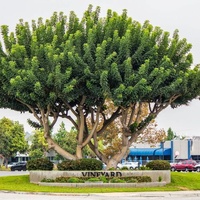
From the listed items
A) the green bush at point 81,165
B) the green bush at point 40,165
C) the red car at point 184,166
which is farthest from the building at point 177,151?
the green bush at point 81,165

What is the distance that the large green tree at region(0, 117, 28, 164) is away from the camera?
89.7 meters

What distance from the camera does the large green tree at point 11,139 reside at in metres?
89.7

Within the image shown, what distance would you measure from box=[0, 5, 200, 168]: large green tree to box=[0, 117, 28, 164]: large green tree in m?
49.2

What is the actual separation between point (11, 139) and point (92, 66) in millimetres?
57390

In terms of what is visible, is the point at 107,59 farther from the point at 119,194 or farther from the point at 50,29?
the point at 119,194

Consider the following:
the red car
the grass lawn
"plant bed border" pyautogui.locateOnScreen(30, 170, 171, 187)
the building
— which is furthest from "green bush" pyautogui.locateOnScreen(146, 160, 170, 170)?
the building

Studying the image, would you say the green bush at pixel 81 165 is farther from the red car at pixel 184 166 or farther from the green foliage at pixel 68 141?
the green foliage at pixel 68 141

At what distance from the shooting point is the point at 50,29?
127 ft

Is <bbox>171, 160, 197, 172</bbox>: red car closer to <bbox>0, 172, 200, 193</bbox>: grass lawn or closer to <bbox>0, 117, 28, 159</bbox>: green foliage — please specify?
<bbox>0, 172, 200, 193</bbox>: grass lawn

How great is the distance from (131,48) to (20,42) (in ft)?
26.2

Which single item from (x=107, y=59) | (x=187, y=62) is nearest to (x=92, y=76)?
(x=107, y=59)

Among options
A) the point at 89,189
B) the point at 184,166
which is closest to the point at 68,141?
the point at 184,166

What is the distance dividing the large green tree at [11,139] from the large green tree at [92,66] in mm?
49188

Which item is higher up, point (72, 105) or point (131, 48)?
point (131, 48)
